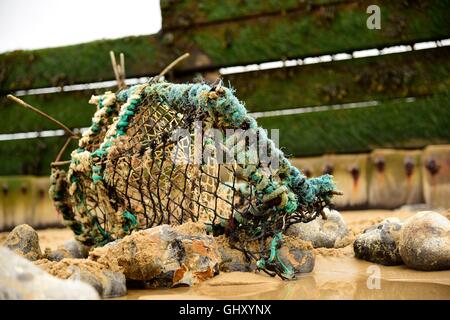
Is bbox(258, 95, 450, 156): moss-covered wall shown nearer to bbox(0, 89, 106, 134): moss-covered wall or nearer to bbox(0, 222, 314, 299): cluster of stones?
bbox(0, 89, 106, 134): moss-covered wall

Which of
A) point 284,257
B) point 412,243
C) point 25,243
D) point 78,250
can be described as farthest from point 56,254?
point 412,243

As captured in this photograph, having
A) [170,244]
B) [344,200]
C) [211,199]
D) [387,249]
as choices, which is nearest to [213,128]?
[170,244]

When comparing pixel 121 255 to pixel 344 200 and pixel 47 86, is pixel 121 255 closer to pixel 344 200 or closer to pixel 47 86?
pixel 344 200

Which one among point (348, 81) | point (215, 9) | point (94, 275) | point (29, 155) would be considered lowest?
point (94, 275)

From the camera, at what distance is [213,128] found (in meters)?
3.23

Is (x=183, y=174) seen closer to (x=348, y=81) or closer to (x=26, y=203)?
(x=348, y=81)

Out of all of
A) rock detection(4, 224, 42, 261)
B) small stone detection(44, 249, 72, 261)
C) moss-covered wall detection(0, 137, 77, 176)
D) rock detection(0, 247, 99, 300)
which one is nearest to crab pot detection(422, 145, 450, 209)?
small stone detection(44, 249, 72, 261)

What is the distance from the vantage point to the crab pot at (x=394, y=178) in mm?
5754

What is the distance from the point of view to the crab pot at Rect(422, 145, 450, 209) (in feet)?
18.4

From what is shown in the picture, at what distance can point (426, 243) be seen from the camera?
10.8ft

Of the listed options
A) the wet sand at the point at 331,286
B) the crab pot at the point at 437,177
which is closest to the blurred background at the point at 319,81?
the crab pot at the point at 437,177

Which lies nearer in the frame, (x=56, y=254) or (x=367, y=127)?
(x=56, y=254)

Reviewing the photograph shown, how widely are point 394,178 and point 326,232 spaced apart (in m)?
2.00

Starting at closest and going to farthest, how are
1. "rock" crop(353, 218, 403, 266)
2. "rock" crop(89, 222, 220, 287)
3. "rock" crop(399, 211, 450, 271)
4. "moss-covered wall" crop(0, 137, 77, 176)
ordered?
"rock" crop(89, 222, 220, 287), "rock" crop(399, 211, 450, 271), "rock" crop(353, 218, 403, 266), "moss-covered wall" crop(0, 137, 77, 176)
